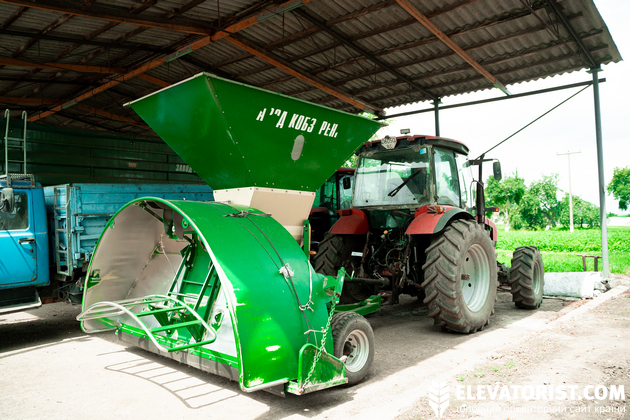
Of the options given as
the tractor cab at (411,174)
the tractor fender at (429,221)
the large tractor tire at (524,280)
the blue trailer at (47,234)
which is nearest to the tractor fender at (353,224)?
the tractor cab at (411,174)

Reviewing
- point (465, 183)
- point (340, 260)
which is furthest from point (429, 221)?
point (465, 183)

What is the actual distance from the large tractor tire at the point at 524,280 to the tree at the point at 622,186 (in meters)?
70.2

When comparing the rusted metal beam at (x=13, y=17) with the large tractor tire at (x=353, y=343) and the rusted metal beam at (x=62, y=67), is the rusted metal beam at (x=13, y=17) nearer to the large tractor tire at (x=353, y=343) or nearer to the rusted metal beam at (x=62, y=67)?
the rusted metal beam at (x=62, y=67)

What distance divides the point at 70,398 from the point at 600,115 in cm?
945

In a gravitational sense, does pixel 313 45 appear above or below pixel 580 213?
above

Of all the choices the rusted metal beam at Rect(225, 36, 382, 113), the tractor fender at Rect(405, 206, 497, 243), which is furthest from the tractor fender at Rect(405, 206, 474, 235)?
the rusted metal beam at Rect(225, 36, 382, 113)

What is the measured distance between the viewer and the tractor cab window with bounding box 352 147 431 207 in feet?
20.0

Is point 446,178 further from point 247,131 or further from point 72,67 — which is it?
point 72,67

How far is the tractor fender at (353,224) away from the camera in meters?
6.34

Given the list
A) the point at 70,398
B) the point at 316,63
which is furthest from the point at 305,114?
the point at 316,63

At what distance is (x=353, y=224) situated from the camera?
6414mm

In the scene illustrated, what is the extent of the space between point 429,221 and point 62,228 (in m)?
4.74

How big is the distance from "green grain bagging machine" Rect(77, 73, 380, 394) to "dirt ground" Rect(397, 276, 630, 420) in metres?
0.88

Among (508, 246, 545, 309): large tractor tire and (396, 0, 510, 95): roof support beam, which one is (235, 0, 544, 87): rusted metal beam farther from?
(508, 246, 545, 309): large tractor tire
